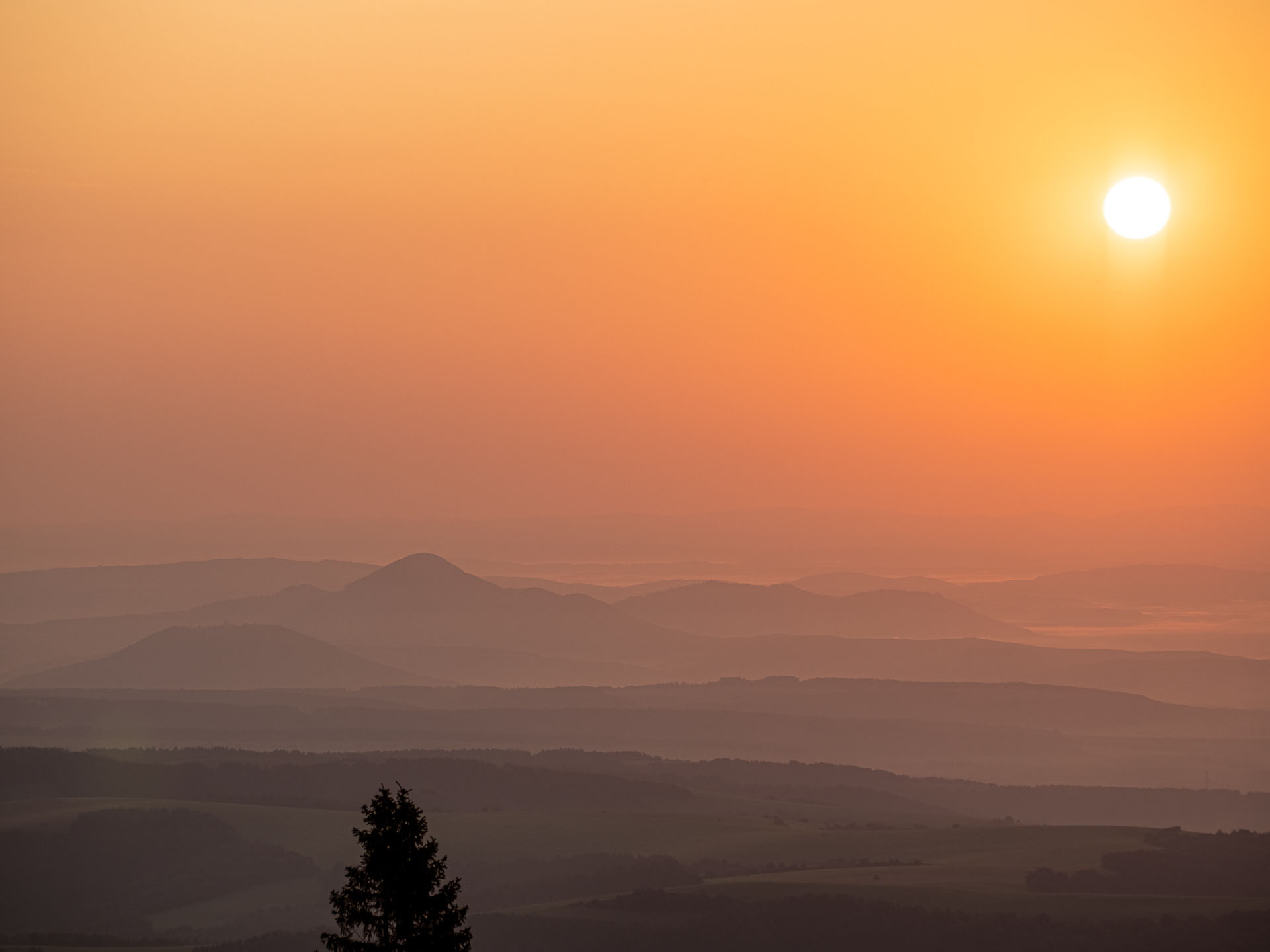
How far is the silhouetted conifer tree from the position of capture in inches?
989

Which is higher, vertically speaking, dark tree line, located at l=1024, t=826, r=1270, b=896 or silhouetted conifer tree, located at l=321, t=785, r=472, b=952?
dark tree line, located at l=1024, t=826, r=1270, b=896

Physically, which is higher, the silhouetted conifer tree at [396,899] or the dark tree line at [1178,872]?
the dark tree line at [1178,872]

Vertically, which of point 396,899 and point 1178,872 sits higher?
point 1178,872

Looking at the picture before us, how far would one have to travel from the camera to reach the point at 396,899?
25.2 meters

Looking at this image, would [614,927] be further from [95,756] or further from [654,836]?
[95,756]

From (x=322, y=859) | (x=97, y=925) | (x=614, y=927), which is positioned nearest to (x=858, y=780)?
(x=322, y=859)

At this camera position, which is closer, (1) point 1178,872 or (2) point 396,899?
(2) point 396,899

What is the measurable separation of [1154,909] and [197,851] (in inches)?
2662

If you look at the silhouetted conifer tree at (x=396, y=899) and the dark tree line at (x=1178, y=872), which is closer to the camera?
the silhouetted conifer tree at (x=396, y=899)

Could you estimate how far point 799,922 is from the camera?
71750mm

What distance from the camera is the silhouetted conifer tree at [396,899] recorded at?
25.1 metres

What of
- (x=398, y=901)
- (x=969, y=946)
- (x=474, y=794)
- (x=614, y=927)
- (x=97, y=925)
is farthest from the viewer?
(x=474, y=794)

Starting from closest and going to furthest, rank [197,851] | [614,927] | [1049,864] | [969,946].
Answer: [969,946] < [614,927] < [1049,864] < [197,851]

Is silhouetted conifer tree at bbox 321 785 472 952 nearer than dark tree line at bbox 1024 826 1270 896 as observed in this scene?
Yes
